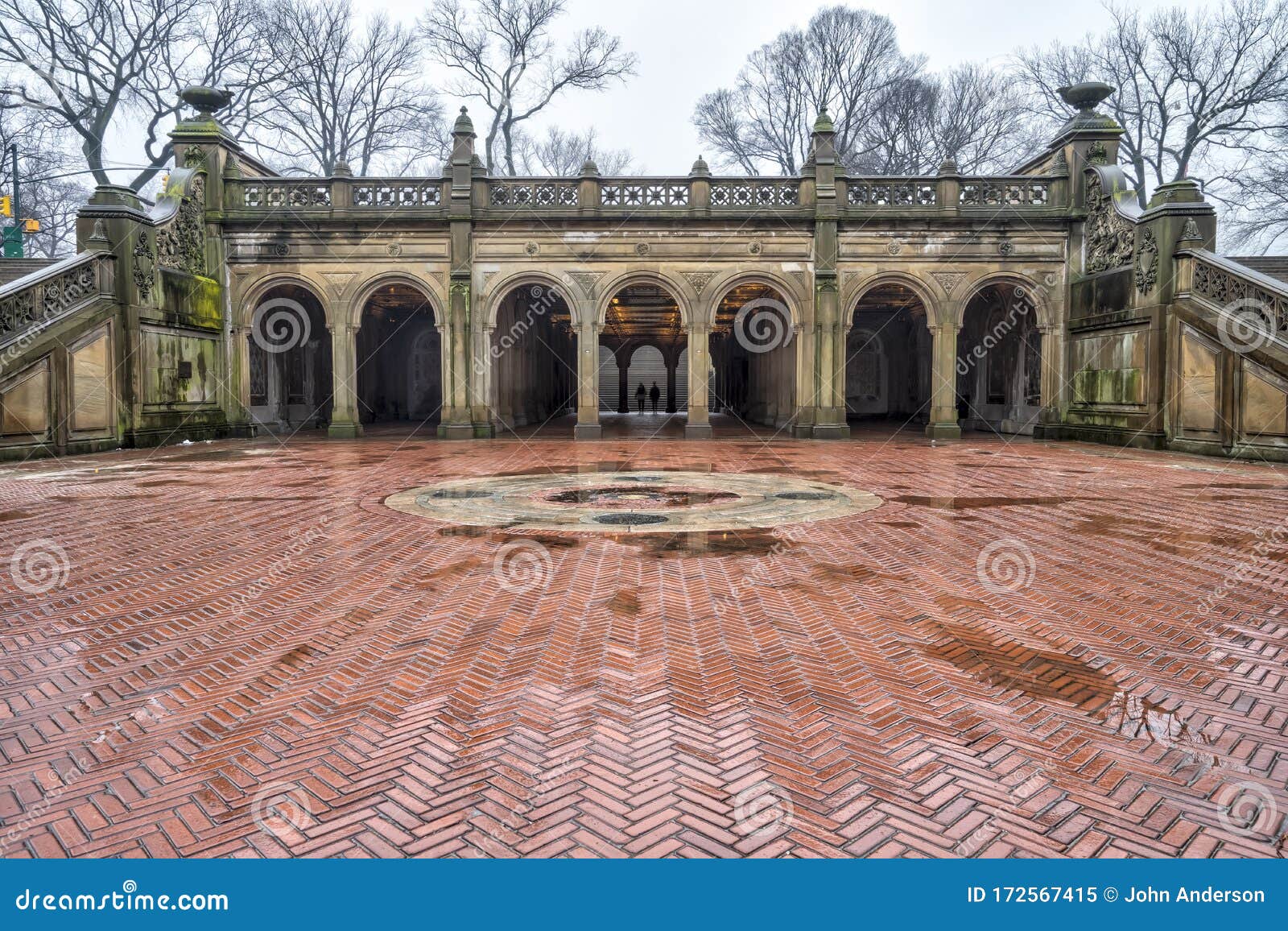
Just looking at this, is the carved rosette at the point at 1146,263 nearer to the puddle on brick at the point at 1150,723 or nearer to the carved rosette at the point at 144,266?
the puddle on brick at the point at 1150,723

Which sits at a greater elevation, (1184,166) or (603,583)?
(1184,166)

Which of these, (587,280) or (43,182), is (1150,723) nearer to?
(587,280)

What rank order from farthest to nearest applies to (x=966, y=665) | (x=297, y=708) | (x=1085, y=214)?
(x=1085, y=214) → (x=966, y=665) → (x=297, y=708)

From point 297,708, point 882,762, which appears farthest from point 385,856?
point 882,762

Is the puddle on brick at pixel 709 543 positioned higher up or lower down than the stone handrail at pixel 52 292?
lower down

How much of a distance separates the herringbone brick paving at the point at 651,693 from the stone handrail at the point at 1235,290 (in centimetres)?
895

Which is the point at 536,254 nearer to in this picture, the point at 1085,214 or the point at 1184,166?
the point at 1085,214

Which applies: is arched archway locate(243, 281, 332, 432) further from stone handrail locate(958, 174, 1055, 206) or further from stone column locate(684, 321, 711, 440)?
stone handrail locate(958, 174, 1055, 206)

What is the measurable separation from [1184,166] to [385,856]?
40.3m

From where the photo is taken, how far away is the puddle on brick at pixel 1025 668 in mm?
4043

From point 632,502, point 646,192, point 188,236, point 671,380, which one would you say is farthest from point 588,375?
point 671,380

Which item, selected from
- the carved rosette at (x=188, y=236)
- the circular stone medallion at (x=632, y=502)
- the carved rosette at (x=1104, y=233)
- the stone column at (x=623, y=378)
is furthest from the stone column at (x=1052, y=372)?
the stone column at (x=623, y=378)

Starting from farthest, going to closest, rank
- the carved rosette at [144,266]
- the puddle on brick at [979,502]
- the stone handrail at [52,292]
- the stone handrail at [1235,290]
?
the carved rosette at [144,266]
the stone handrail at [52,292]
the stone handrail at [1235,290]
the puddle on brick at [979,502]

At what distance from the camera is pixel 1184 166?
32.8 m
